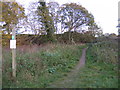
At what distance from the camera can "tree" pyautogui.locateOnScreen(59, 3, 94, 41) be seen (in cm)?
1686

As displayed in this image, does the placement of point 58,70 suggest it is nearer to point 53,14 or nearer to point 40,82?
point 40,82

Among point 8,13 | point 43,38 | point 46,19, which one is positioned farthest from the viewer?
point 43,38

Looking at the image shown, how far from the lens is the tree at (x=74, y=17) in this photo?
16859mm

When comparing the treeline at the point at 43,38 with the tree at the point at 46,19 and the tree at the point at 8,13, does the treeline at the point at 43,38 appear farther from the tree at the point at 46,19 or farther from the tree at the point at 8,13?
the tree at the point at 8,13

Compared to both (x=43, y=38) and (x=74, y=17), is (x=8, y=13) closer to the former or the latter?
(x=43, y=38)

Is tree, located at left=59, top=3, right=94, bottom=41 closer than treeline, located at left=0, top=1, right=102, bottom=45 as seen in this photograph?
No

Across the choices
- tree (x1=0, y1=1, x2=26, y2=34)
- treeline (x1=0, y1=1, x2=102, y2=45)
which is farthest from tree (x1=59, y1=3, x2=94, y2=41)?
tree (x1=0, y1=1, x2=26, y2=34)

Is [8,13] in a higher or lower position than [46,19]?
lower

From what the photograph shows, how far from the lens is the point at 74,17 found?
17.4m

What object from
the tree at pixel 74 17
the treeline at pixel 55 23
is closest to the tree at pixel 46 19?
the treeline at pixel 55 23

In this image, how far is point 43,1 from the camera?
46.9 feet

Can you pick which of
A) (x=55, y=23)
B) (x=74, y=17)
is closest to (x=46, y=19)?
(x=55, y=23)

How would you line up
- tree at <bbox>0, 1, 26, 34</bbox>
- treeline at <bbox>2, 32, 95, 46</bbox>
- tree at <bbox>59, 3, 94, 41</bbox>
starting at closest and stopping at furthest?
tree at <bbox>0, 1, 26, 34</bbox> → treeline at <bbox>2, 32, 95, 46</bbox> → tree at <bbox>59, 3, 94, 41</bbox>

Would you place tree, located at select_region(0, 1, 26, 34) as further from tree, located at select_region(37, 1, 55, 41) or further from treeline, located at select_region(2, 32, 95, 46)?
tree, located at select_region(37, 1, 55, 41)
